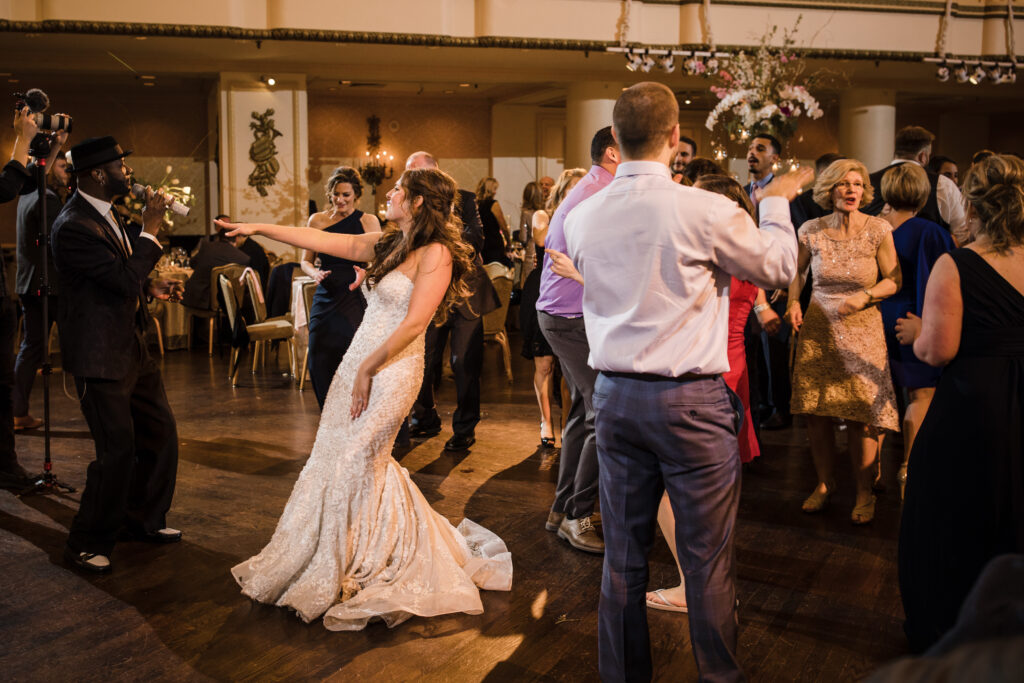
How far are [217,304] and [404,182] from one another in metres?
6.54

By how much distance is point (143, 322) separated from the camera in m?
3.68

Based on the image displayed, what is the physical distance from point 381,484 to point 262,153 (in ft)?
28.7

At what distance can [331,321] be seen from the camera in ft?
15.9

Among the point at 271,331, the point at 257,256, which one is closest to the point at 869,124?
the point at 257,256

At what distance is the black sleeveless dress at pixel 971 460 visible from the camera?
258 cm

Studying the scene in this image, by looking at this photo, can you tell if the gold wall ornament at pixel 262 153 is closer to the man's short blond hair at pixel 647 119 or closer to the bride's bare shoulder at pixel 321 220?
the bride's bare shoulder at pixel 321 220

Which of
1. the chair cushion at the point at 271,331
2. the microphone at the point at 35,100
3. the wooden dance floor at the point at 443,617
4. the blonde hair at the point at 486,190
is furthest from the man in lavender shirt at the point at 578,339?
the chair cushion at the point at 271,331

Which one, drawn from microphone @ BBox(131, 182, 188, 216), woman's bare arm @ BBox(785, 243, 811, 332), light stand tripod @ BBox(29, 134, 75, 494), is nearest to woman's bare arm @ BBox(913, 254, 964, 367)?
woman's bare arm @ BBox(785, 243, 811, 332)

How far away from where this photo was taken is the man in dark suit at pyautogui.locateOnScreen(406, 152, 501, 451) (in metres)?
5.43

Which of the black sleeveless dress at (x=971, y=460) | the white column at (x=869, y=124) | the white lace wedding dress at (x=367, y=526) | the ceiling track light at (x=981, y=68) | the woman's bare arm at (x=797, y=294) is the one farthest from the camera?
the white column at (x=869, y=124)

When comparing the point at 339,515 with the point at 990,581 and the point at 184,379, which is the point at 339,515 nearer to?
the point at 990,581

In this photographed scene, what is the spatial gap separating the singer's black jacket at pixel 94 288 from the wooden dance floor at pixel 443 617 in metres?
0.81

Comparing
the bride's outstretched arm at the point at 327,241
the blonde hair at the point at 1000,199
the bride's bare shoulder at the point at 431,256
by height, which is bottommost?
the bride's bare shoulder at the point at 431,256

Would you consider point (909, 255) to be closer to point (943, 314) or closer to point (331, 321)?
point (943, 314)
